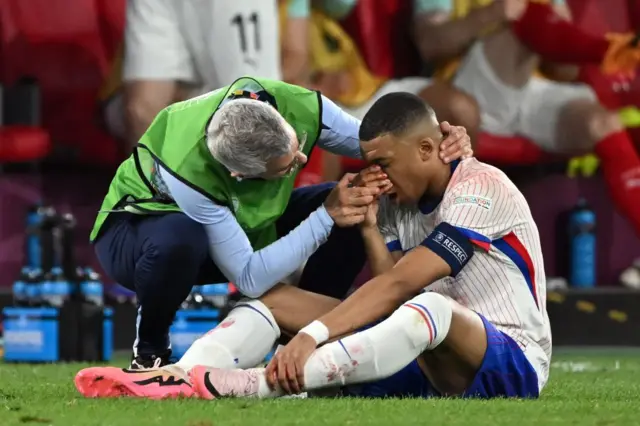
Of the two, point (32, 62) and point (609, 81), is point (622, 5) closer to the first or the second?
point (609, 81)

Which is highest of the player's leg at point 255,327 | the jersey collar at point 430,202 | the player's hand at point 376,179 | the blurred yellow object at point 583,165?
the player's hand at point 376,179

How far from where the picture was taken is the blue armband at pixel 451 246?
339 centimetres

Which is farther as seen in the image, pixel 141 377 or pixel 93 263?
pixel 93 263

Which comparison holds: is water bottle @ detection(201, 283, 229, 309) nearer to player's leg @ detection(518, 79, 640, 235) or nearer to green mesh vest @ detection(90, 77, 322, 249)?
green mesh vest @ detection(90, 77, 322, 249)

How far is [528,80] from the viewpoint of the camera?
719 cm

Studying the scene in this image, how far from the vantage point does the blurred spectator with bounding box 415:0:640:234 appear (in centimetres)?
698

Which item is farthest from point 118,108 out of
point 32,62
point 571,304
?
point 571,304

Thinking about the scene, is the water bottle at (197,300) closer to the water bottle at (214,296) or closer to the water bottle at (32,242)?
the water bottle at (214,296)

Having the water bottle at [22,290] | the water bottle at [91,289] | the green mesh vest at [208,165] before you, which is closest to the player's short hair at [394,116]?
the green mesh vest at [208,165]

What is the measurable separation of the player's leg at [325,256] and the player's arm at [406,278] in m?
0.60

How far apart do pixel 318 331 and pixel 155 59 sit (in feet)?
11.3

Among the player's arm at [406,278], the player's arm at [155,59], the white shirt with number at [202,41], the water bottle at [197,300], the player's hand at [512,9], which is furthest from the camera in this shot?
the player's hand at [512,9]

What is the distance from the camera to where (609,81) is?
24.1 feet

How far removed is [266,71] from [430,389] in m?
3.01
